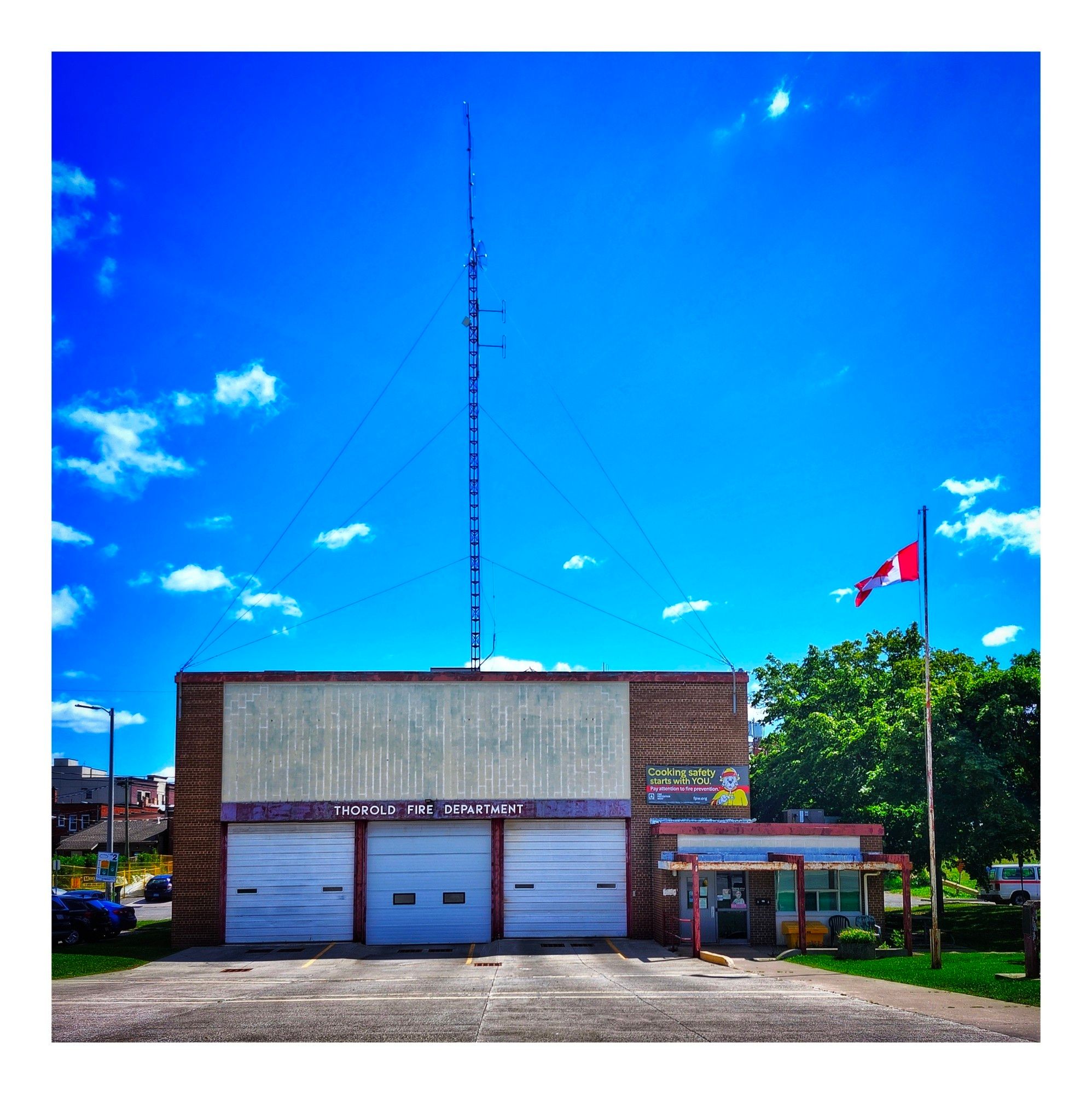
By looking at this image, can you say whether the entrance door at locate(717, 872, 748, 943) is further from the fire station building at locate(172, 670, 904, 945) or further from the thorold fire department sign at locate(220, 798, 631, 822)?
the thorold fire department sign at locate(220, 798, 631, 822)

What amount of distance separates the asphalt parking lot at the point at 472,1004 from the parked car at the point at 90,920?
8.01 meters

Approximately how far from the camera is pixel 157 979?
2539 centimetres

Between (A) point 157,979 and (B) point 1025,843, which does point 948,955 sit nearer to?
(B) point 1025,843

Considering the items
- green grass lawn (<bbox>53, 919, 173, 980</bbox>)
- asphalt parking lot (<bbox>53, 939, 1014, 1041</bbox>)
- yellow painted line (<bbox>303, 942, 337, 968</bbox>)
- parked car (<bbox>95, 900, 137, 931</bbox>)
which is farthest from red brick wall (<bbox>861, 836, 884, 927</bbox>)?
parked car (<bbox>95, 900, 137, 931</bbox>)

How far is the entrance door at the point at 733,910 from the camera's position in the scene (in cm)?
3075

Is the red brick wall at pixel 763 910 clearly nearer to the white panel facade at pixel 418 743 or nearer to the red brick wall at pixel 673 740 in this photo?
the red brick wall at pixel 673 740

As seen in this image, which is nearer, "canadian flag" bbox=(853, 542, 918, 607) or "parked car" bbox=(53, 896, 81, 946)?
"canadian flag" bbox=(853, 542, 918, 607)

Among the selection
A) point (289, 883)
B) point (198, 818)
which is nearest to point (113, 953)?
point (198, 818)

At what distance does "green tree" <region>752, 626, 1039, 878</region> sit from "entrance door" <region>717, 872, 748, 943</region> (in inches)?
264

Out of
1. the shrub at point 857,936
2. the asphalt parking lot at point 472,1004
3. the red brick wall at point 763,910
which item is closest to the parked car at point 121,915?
the asphalt parking lot at point 472,1004

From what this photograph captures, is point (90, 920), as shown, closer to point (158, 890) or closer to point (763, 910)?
point (763, 910)

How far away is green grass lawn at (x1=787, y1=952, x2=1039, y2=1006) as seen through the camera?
791 inches
